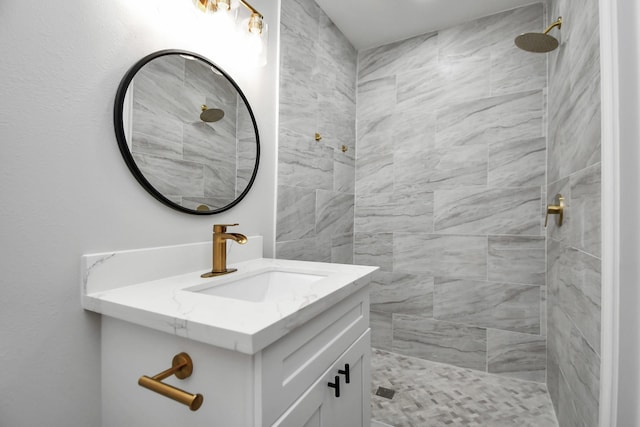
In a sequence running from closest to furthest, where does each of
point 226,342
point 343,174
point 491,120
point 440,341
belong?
1. point 226,342
2. point 491,120
3. point 440,341
4. point 343,174

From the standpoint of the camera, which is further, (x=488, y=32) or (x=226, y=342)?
(x=488, y=32)

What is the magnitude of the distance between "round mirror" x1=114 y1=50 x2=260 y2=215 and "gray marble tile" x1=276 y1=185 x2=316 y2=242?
Result: 10.6 inches

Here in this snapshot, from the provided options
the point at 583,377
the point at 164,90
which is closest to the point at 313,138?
the point at 164,90

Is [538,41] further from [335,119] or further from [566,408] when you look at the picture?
[566,408]

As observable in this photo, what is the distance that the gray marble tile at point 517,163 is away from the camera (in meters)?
1.84

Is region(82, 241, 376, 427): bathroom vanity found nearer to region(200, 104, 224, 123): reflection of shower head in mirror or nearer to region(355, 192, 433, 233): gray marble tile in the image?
region(200, 104, 224, 123): reflection of shower head in mirror

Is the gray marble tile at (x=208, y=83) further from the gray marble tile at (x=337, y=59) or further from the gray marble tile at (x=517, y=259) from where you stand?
the gray marble tile at (x=517, y=259)

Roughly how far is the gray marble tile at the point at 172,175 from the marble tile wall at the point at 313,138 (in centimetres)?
51

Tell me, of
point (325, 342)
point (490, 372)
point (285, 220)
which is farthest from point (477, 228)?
point (325, 342)

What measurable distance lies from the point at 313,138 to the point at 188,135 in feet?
2.96

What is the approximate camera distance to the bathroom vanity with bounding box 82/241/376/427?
0.58 m

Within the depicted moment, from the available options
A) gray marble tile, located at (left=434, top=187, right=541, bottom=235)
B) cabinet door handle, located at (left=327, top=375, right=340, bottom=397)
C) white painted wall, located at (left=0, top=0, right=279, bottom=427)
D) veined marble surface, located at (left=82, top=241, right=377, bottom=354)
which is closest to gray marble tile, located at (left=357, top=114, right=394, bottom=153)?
gray marble tile, located at (left=434, top=187, right=541, bottom=235)

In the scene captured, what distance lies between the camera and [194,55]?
1.11 m

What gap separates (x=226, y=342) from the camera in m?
0.55
